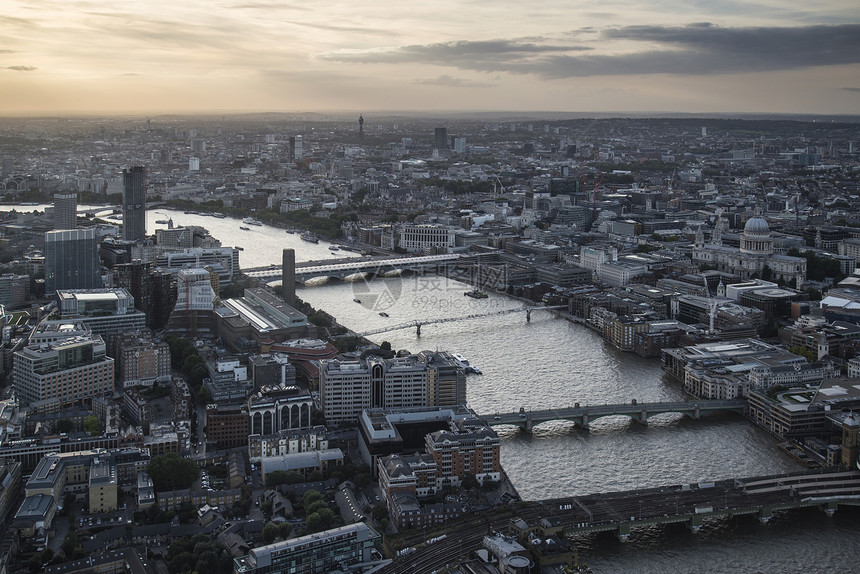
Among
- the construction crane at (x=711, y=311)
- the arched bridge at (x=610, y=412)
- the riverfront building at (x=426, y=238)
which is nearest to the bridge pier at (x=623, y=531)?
the arched bridge at (x=610, y=412)

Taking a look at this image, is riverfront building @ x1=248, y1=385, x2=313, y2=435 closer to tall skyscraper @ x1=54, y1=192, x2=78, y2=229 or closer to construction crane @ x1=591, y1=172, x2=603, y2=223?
tall skyscraper @ x1=54, y1=192, x2=78, y2=229

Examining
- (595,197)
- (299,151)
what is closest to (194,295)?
(595,197)

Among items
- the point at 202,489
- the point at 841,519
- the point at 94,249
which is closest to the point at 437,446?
the point at 202,489

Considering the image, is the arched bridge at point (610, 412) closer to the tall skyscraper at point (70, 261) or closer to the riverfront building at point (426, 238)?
the tall skyscraper at point (70, 261)

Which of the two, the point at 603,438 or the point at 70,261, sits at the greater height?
the point at 70,261

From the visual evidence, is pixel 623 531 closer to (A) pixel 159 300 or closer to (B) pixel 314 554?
(B) pixel 314 554

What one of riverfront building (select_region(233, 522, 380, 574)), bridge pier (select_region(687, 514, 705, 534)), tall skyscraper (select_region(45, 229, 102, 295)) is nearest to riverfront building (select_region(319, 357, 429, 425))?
riverfront building (select_region(233, 522, 380, 574))

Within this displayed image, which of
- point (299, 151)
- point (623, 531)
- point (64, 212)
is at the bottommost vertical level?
point (623, 531)
